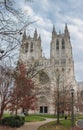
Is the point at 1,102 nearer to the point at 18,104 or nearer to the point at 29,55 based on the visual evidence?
the point at 18,104

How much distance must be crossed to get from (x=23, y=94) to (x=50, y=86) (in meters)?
58.9

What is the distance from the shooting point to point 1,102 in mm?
26156

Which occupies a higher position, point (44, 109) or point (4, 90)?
point (4, 90)

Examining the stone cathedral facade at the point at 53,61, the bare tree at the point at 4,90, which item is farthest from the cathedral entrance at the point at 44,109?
the bare tree at the point at 4,90

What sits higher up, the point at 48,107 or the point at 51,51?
the point at 51,51

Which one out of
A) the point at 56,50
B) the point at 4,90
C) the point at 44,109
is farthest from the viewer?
the point at 56,50

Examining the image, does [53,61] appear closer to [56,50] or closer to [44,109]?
[56,50]

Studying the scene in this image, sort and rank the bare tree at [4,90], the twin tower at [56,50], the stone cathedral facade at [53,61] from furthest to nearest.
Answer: the twin tower at [56,50]
the stone cathedral facade at [53,61]
the bare tree at [4,90]

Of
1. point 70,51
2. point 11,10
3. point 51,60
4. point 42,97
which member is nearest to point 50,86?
point 42,97

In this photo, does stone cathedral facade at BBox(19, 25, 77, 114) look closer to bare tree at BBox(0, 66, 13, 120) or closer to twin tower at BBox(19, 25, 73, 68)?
twin tower at BBox(19, 25, 73, 68)

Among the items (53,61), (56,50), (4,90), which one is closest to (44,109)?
(53,61)

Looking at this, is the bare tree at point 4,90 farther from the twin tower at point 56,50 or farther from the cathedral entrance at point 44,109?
the twin tower at point 56,50

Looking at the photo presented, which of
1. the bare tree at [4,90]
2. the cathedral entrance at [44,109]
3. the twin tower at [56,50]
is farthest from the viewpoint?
the twin tower at [56,50]

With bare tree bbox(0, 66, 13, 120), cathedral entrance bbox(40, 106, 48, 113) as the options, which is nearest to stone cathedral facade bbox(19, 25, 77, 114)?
cathedral entrance bbox(40, 106, 48, 113)
